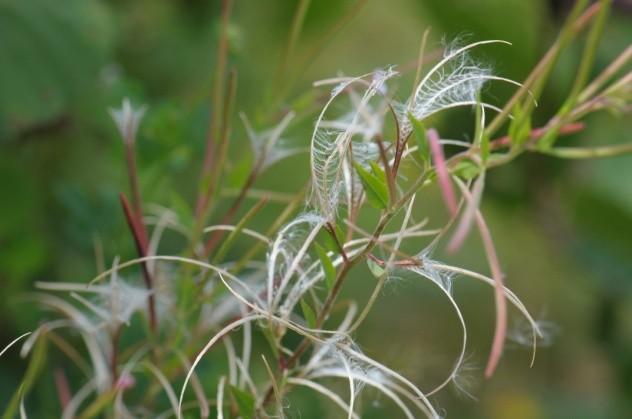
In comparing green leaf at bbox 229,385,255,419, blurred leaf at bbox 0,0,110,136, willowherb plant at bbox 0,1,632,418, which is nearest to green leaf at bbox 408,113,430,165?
willowherb plant at bbox 0,1,632,418

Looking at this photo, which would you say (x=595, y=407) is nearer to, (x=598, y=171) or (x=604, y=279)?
(x=604, y=279)

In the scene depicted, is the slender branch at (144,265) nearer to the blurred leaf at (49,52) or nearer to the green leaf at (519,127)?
the green leaf at (519,127)

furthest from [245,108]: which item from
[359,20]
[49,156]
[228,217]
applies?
[228,217]

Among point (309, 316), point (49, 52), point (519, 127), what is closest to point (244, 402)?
point (309, 316)

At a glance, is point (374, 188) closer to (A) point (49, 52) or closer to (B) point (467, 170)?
(B) point (467, 170)

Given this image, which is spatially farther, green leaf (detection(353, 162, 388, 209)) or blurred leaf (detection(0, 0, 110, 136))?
blurred leaf (detection(0, 0, 110, 136))

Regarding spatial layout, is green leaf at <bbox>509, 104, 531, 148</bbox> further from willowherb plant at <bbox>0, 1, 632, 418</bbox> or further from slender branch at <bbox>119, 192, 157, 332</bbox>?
slender branch at <bbox>119, 192, 157, 332</bbox>
